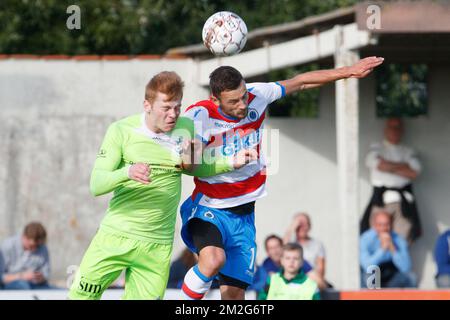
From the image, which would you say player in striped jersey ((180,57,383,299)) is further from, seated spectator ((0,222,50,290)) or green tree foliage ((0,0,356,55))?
green tree foliage ((0,0,356,55))

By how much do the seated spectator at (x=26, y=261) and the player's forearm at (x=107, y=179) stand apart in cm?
619

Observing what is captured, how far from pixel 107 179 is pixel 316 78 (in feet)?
6.96

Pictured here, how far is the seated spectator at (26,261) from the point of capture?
15508 mm

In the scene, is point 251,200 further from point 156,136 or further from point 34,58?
point 34,58

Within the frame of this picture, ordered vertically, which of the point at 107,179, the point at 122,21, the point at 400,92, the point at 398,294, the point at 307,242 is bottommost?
the point at 398,294

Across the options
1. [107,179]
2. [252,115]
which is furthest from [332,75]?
[107,179]

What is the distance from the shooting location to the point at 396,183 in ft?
62.0

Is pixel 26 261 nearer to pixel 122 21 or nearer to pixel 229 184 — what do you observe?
pixel 229 184

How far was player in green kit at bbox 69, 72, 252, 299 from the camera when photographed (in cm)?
950

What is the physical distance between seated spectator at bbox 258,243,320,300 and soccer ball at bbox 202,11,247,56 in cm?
317
